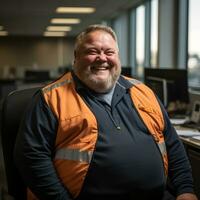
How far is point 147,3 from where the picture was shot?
24.0 ft

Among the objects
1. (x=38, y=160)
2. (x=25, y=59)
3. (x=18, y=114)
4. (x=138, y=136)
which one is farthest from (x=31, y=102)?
(x=25, y=59)

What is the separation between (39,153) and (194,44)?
4.05m

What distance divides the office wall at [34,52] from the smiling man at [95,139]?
12.9 metres

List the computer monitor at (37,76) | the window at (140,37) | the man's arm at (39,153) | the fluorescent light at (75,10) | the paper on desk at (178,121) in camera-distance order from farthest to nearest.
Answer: the computer monitor at (37,76) < the window at (140,37) < the fluorescent light at (75,10) < the paper on desk at (178,121) < the man's arm at (39,153)

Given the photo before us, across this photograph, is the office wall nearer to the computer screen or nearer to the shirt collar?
the computer screen

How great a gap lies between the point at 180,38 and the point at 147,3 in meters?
1.93

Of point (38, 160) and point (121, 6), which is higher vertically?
point (121, 6)

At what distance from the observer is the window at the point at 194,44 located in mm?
5004

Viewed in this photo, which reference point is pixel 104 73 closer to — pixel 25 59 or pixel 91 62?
pixel 91 62

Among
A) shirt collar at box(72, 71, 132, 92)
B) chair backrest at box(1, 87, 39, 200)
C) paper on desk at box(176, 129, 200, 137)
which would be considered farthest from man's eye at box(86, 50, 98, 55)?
paper on desk at box(176, 129, 200, 137)

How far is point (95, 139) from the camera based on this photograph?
1.57 metres

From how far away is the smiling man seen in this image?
154cm

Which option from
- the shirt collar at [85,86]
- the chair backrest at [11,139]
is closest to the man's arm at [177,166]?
the shirt collar at [85,86]

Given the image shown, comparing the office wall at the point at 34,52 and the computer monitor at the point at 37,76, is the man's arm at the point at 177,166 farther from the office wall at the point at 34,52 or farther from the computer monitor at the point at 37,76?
the office wall at the point at 34,52
